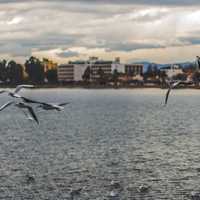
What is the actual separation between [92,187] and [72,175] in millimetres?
4878

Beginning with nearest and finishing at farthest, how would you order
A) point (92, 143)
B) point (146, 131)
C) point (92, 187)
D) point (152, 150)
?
1. point (92, 187)
2. point (152, 150)
3. point (92, 143)
4. point (146, 131)

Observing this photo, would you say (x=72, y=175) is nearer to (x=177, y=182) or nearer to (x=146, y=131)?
(x=177, y=182)

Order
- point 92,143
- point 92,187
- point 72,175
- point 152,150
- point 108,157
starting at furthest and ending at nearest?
point 92,143
point 152,150
point 108,157
point 72,175
point 92,187

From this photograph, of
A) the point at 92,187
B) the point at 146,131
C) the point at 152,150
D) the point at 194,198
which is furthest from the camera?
the point at 146,131

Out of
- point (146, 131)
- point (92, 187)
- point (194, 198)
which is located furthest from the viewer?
point (146, 131)

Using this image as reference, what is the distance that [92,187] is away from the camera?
1758 inches

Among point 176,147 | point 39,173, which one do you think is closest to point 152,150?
point 176,147

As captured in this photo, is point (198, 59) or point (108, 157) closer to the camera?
point (198, 59)

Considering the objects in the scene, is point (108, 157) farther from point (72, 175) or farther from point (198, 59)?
point (198, 59)

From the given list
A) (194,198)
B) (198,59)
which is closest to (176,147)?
(194,198)

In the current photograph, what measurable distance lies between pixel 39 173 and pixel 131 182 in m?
6.88

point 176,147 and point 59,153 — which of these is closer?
point 59,153

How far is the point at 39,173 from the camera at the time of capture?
5066 centimetres

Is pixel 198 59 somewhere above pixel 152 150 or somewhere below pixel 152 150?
above
